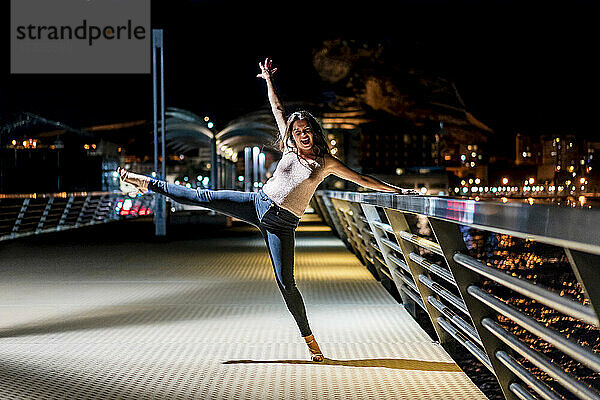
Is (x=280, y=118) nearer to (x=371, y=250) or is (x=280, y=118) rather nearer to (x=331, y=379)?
(x=331, y=379)

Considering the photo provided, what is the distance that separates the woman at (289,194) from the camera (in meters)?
6.35

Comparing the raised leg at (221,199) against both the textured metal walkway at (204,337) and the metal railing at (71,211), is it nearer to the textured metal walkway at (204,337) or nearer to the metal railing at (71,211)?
the textured metal walkway at (204,337)

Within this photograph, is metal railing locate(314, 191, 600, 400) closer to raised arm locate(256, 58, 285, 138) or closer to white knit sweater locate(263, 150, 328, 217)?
white knit sweater locate(263, 150, 328, 217)

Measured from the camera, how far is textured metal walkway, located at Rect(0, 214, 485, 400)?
221 inches

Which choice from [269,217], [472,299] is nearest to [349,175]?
[269,217]

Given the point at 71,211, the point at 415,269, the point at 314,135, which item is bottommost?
the point at 71,211

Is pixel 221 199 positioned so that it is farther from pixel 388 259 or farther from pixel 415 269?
pixel 388 259

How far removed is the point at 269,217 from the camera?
6422mm

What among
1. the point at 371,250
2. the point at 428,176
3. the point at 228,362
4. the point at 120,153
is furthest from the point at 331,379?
the point at 428,176

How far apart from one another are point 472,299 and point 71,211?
2626cm

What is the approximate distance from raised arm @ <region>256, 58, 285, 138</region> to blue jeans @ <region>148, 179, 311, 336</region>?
53 centimetres

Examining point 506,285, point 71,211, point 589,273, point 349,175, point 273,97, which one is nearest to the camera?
point 589,273

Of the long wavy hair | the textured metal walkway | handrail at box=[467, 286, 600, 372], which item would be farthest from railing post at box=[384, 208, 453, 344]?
handrail at box=[467, 286, 600, 372]

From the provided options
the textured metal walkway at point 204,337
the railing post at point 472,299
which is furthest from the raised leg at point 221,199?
the railing post at point 472,299
